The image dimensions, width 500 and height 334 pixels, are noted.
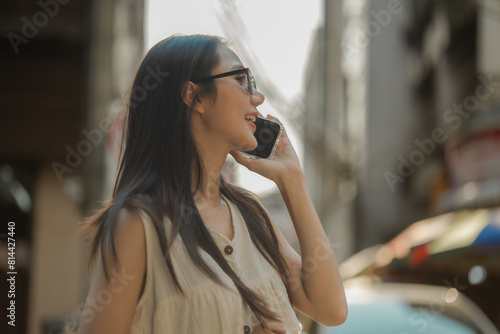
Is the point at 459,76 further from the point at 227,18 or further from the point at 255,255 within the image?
→ the point at 255,255

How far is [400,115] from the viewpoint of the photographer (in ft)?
62.9

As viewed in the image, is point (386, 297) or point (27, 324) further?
point (27, 324)

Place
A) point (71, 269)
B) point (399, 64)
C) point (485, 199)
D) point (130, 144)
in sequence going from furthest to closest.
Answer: point (399, 64) → point (485, 199) → point (71, 269) → point (130, 144)

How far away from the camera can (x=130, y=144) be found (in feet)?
4.98

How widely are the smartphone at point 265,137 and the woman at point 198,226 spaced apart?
0.02 meters

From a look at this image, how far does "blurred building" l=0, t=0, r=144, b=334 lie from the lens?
6.52 metres

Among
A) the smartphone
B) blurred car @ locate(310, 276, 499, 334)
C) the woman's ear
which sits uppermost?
the woman's ear

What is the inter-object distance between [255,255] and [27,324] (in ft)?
11.7

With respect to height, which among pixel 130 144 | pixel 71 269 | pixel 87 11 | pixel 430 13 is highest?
pixel 430 13

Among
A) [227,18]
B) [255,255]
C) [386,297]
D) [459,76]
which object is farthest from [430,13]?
[255,255]

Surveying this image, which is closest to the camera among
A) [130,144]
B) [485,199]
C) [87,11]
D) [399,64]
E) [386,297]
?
[130,144]

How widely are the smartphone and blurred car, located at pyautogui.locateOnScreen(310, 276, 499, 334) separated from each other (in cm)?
220

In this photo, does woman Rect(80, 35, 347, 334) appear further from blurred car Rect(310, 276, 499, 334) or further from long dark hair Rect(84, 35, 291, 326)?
blurred car Rect(310, 276, 499, 334)

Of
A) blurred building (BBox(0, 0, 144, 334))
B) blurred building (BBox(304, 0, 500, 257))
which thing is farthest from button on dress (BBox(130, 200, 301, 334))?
blurred building (BBox(304, 0, 500, 257))
